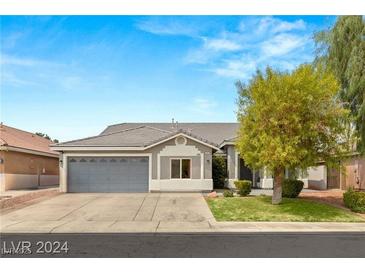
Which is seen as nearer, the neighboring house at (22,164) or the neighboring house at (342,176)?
the neighboring house at (342,176)

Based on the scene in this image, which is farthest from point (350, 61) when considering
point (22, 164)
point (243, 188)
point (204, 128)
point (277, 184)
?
point (22, 164)

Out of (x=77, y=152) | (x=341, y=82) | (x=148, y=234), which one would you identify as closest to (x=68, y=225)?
(x=148, y=234)

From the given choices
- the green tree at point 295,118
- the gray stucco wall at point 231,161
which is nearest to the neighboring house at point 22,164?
the gray stucco wall at point 231,161

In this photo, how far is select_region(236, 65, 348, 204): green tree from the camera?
55.4 ft

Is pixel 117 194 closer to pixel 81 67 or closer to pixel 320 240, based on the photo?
pixel 81 67

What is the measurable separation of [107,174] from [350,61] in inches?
626

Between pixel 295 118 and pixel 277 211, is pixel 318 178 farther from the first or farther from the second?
pixel 295 118

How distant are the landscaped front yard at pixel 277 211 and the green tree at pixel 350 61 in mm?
3859

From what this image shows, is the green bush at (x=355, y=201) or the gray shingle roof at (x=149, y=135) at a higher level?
the gray shingle roof at (x=149, y=135)

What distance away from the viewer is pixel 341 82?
19078mm

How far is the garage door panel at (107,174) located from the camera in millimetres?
25047

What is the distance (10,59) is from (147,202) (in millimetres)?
9695

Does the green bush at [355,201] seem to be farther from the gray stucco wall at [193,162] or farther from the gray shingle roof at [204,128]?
the gray shingle roof at [204,128]

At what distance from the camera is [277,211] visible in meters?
17.3
